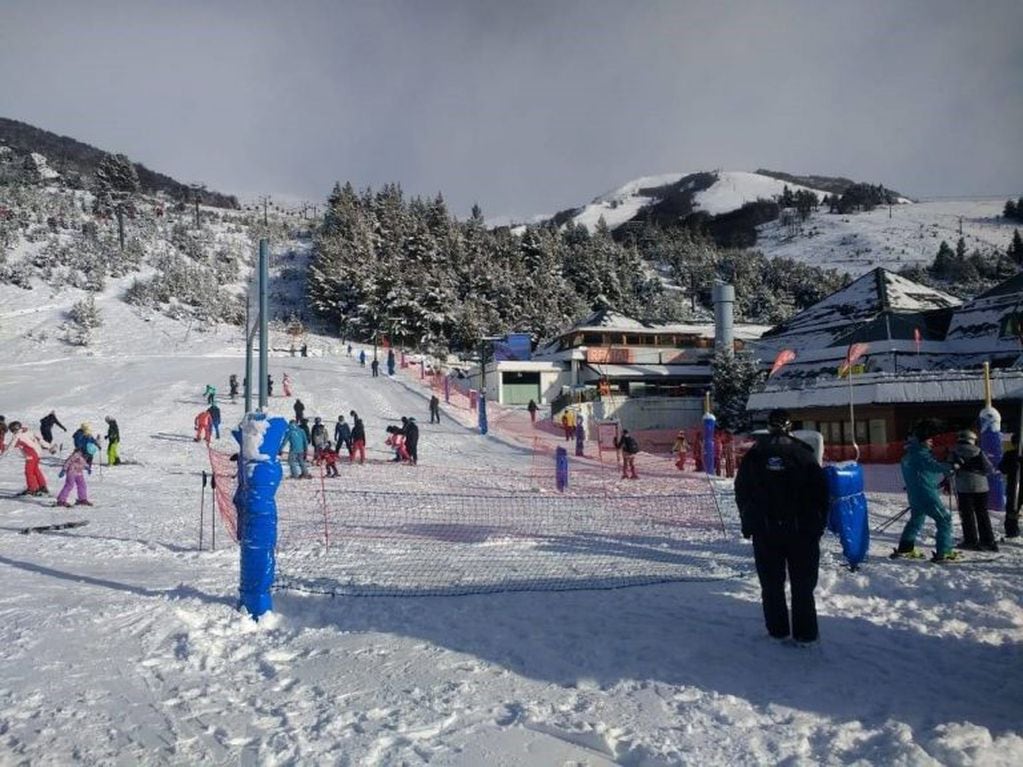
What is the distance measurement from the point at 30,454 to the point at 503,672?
1123cm

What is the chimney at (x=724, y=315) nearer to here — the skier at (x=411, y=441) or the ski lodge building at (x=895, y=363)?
the ski lodge building at (x=895, y=363)

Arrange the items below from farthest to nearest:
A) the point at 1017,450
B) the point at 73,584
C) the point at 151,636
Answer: the point at 1017,450 → the point at 73,584 → the point at 151,636

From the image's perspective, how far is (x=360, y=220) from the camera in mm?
74188

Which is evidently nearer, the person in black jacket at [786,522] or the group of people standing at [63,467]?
the person in black jacket at [786,522]

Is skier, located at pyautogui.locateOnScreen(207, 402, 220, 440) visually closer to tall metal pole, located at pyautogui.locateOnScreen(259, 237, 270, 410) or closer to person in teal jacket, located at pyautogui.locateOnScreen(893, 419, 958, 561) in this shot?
tall metal pole, located at pyautogui.locateOnScreen(259, 237, 270, 410)

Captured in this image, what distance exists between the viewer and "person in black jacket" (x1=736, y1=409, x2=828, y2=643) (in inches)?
182

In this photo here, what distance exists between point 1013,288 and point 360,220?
59198 mm

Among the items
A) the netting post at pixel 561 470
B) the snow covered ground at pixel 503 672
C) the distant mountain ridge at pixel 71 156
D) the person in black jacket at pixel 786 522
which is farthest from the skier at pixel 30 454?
the distant mountain ridge at pixel 71 156

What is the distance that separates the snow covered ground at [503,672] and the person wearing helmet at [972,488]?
0.44 metres

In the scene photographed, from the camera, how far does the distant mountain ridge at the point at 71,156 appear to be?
421 feet

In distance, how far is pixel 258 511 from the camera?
557 cm

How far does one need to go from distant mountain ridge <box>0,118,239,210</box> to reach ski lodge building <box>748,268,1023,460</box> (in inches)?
4265

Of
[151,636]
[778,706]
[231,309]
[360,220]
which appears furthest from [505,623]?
[360,220]

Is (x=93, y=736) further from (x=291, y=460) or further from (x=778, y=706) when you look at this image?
(x=291, y=460)
